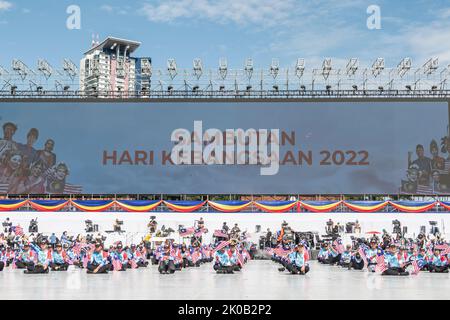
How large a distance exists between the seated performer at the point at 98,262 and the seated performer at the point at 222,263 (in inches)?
180

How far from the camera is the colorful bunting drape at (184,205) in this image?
4534 cm

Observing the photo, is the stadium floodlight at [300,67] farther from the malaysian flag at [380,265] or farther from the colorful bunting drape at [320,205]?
the malaysian flag at [380,265]

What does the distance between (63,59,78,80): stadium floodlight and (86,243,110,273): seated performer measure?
27.4 meters

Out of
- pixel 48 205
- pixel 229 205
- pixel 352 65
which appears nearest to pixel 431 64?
pixel 352 65

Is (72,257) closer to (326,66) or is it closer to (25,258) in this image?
(25,258)

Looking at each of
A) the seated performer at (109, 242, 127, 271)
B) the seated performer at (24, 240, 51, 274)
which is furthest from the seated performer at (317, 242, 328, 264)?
the seated performer at (24, 240, 51, 274)

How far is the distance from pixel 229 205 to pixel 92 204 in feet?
34.6

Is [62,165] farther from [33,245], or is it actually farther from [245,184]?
[33,245]

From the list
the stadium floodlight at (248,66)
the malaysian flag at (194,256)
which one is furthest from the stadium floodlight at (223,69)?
the malaysian flag at (194,256)
